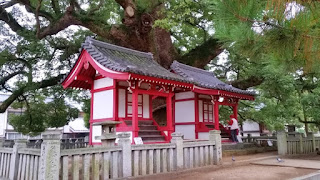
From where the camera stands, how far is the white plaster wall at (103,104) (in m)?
9.52

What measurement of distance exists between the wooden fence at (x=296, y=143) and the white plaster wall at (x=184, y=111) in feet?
12.8

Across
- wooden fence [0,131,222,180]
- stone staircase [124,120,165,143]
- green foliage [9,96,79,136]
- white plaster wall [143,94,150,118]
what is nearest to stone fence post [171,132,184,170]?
wooden fence [0,131,222,180]

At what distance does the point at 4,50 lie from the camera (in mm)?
12453

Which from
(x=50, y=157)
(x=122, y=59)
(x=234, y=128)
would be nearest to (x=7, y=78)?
(x=122, y=59)

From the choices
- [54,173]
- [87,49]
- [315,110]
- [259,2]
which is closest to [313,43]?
[259,2]

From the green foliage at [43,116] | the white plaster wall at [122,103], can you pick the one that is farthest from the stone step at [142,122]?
the green foliage at [43,116]

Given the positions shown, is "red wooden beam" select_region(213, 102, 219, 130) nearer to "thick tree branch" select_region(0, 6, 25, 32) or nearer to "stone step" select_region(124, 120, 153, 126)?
"stone step" select_region(124, 120, 153, 126)

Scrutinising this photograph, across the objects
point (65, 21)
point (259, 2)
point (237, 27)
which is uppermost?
point (65, 21)

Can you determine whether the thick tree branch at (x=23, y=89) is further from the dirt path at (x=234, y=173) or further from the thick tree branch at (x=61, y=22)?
the dirt path at (x=234, y=173)

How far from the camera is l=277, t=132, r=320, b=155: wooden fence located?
11398 millimetres

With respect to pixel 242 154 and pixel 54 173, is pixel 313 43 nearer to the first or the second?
pixel 54 173

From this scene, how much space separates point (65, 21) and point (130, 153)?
986cm

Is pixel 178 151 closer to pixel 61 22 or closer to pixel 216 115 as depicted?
pixel 216 115

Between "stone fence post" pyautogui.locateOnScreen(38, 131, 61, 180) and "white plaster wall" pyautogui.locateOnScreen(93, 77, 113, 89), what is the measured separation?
463 cm
